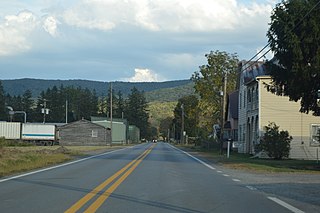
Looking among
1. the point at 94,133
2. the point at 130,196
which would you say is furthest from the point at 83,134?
the point at 130,196

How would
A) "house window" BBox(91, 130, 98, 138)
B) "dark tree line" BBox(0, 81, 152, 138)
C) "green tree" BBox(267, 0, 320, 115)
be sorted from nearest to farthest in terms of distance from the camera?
"green tree" BBox(267, 0, 320, 115)
"house window" BBox(91, 130, 98, 138)
"dark tree line" BBox(0, 81, 152, 138)

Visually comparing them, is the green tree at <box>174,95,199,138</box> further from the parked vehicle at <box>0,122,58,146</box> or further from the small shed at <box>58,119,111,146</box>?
the parked vehicle at <box>0,122,58,146</box>

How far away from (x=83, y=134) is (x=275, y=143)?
58959 millimetres

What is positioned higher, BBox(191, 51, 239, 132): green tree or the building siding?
BBox(191, 51, 239, 132): green tree

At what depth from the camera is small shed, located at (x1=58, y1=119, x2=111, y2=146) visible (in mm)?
92625

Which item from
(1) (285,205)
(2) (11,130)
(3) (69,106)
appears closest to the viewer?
(1) (285,205)

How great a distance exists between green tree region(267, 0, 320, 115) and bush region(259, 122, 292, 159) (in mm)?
10930

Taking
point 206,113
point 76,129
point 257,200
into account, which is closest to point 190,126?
point 76,129

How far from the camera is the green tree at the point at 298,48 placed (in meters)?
25.1

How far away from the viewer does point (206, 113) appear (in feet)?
239

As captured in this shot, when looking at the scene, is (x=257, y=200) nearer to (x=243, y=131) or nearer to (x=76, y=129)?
(x=243, y=131)

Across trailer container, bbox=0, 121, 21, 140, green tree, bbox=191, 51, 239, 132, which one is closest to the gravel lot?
green tree, bbox=191, 51, 239, 132

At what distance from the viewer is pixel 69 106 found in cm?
15062

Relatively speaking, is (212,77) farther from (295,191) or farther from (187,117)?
(295,191)
